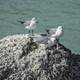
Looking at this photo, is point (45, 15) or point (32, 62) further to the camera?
point (45, 15)

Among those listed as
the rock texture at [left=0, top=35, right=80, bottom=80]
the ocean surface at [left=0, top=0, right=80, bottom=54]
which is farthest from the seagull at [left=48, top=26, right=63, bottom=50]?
the ocean surface at [left=0, top=0, right=80, bottom=54]

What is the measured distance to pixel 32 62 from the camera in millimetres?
8273

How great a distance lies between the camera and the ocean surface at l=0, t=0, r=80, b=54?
15.6 m

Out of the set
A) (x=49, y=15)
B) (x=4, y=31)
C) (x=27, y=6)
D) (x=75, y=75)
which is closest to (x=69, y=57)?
(x=75, y=75)

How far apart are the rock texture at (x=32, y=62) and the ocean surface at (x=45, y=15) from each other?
5.64 meters

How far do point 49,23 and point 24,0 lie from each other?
3782 mm

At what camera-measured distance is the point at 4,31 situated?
1575cm

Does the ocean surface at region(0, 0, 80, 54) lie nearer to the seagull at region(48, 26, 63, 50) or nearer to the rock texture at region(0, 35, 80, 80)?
the seagull at region(48, 26, 63, 50)

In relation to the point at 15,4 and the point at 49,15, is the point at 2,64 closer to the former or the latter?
the point at 49,15

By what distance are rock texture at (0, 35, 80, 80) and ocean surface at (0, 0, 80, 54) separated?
5.64 metres

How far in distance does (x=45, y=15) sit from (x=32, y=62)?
31.9 feet

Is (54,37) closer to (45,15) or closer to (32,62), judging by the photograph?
(32,62)

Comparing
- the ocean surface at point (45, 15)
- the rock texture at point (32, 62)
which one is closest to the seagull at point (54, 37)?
the rock texture at point (32, 62)

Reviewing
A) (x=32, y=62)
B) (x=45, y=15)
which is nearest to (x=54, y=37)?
(x=32, y=62)
